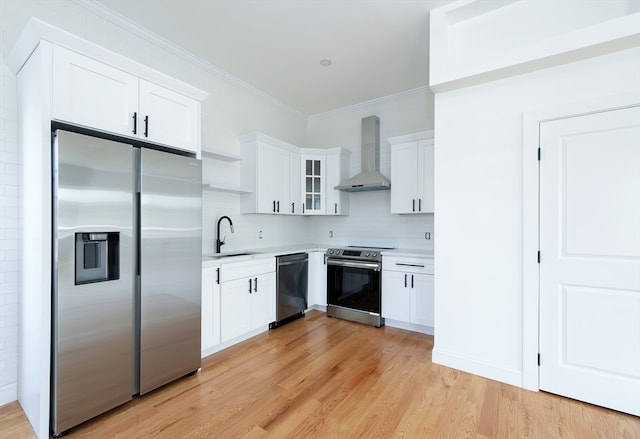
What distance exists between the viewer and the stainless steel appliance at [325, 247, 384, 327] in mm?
3738

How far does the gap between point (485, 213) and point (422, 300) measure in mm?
1366

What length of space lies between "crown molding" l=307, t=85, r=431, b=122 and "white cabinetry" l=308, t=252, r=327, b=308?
2423mm

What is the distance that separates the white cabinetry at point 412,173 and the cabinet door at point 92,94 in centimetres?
299

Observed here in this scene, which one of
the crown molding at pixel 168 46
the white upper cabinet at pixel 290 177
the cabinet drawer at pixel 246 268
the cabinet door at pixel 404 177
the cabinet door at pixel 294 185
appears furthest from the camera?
the cabinet door at pixel 294 185

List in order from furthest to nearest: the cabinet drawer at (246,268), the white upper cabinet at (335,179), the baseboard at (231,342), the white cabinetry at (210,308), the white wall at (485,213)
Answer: the white upper cabinet at (335,179) < the cabinet drawer at (246,268) < the baseboard at (231,342) < the white cabinetry at (210,308) < the white wall at (485,213)

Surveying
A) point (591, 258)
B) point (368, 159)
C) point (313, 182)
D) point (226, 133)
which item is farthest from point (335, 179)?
point (591, 258)

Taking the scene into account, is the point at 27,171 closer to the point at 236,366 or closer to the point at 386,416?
the point at 236,366

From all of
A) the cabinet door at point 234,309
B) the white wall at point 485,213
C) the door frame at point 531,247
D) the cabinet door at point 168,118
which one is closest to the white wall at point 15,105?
the cabinet door at point 168,118

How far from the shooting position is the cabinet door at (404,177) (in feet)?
12.6

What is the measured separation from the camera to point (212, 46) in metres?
3.19

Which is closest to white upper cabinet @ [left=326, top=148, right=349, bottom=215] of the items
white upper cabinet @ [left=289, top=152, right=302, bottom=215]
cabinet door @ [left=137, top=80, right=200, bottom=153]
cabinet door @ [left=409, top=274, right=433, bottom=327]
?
white upper cabinet @ [left=289, top=152, right=302, bottom=215]

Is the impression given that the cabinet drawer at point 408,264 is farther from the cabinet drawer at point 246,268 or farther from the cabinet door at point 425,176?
the cabinet drawer at point 246,268

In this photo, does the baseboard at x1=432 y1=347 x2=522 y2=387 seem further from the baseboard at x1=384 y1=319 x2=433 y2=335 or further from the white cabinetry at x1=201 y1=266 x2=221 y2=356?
the white cabinetry at x1=201 y1=266 x2=221 y2=356

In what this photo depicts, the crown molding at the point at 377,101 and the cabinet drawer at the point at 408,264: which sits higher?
the crown molding at the point at 377,101
